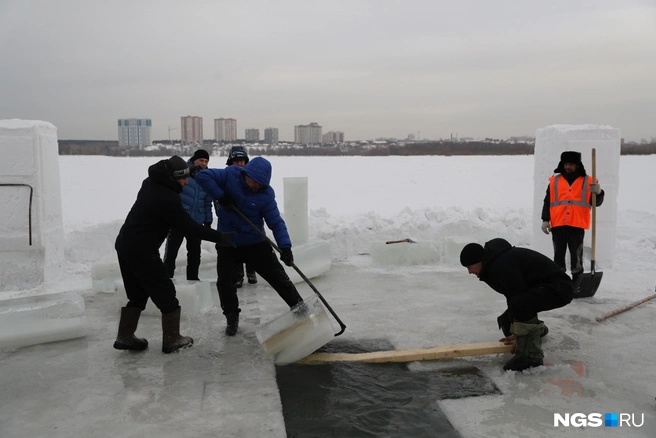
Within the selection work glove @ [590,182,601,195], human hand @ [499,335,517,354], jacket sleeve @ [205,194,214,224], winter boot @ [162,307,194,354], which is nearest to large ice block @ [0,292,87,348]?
winter boot @ [162,307,194,354]

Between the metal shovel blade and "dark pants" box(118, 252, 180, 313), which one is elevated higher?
"dark pants" box(118, 252, 180, 313)

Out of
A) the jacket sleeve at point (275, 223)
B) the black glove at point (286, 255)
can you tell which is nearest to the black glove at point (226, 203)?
the jacket sleeve at point (275, 223)

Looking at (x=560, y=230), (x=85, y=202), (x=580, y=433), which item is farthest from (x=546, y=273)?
(x=85, y=202)

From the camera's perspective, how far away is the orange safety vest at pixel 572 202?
6.05m

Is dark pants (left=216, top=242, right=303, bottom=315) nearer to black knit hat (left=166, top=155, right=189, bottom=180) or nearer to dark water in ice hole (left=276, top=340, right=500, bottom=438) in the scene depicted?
dark water in ice hole (left=276, top=340, right=500, bottom=438)

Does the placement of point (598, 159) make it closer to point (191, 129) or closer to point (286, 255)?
point (286, 255)

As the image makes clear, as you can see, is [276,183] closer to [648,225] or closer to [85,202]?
[85,202]

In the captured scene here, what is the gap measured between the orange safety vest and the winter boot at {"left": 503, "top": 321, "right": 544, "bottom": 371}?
230 centimetres

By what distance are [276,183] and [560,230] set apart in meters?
14.6

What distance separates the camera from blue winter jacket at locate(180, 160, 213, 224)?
6117 millimetres

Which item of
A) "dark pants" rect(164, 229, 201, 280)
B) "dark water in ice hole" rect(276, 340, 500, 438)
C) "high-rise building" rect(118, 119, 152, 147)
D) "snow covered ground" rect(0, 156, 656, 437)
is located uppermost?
"high-rise building" rect(118, 119, 152, 147)

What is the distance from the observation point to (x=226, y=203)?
A: 15.9 feet

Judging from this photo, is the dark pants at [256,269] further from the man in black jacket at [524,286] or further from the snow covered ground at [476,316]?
the man in black jacket at [524,286]

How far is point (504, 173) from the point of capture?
26.4 meters
